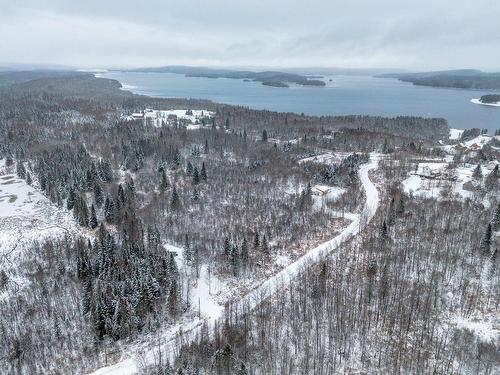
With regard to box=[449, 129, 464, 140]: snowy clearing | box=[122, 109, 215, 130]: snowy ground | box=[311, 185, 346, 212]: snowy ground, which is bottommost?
box=[311, 185, 346, 212]: snowy ground

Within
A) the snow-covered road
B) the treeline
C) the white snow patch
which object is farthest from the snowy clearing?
the white snow patch

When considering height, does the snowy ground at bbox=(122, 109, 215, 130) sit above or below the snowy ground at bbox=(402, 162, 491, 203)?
above

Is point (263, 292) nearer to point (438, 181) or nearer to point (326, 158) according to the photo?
point (438, 181)

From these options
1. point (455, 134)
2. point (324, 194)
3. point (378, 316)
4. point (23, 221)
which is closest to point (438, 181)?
point (324, 194)

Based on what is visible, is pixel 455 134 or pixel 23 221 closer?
pixel 23 221

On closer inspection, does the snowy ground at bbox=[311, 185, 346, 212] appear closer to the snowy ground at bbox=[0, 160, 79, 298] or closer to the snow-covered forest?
the snow-covered forest
